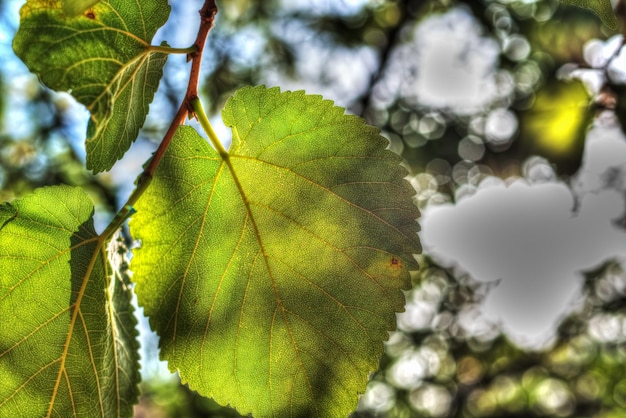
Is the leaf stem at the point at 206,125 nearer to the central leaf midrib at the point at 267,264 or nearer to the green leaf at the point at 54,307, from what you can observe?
the central leaf midrib at the point at 267,264

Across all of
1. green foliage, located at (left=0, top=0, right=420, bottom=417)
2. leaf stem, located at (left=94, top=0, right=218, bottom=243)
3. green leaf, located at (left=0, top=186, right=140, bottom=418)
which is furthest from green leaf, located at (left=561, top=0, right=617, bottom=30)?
green leaf, located at (left=0, top=186, right=140, bottom=418)

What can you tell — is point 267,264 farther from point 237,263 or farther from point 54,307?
point 54,307

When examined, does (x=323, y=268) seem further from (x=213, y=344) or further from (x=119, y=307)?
(x=119, y=307)

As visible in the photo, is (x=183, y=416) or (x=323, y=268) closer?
(x=323, y=268)

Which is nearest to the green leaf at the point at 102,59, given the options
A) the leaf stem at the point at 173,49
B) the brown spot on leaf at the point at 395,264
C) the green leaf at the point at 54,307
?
the leaf stem at the point at 173,49

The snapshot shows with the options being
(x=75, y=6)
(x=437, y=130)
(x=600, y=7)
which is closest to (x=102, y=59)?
(x=75, y=6)

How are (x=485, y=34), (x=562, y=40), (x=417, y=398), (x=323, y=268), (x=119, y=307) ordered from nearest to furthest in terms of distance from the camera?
(x=323, y=268) < (x=119, y=307) < (x=562, y=40) < (x=485, y=34) < (x=417, y=398)

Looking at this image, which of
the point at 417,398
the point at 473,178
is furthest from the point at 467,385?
the point at 473,178
